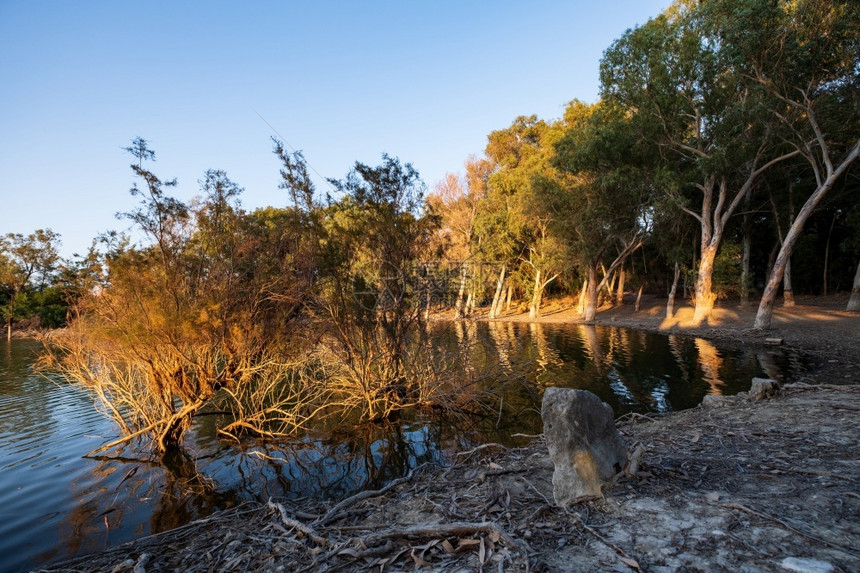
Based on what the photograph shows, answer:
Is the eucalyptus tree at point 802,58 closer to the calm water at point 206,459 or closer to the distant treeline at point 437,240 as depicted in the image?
the distant treeline at point 437,240

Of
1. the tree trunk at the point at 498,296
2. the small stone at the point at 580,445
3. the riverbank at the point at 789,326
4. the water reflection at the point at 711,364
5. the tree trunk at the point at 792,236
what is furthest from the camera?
the tree trunk at the point at 498,296

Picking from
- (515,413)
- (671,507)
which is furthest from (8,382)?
(671,507)

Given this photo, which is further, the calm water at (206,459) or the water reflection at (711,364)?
the water reflection at (711,364)

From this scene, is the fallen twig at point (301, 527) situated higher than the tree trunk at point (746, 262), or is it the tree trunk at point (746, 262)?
the tree trunk at point (746, 262)

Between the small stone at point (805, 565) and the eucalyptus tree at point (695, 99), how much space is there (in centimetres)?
2071

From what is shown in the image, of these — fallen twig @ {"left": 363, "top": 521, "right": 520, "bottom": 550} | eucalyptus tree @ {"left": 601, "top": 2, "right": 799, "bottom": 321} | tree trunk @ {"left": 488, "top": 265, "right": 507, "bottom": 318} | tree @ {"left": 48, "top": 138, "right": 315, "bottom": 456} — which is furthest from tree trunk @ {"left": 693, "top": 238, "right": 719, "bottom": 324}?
fallen twig @ {"left": 363, "top": 521, "right": 520, "bottom": 550}

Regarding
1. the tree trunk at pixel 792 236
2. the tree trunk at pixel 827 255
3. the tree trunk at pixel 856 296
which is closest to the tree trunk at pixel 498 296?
the tree trunk at pixel 792 236

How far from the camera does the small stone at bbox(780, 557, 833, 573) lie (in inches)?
109

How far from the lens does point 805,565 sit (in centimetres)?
284

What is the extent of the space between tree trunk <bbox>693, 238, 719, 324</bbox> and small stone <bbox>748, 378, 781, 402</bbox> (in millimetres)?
17487

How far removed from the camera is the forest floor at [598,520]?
3.22 meters

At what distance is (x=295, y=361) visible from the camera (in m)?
10.6

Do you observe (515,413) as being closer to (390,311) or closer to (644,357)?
(390,311)

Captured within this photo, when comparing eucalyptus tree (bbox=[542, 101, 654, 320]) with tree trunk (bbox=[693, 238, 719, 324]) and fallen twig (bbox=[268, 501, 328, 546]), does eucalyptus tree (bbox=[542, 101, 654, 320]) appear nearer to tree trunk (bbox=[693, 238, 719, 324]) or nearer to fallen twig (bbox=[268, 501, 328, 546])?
tree trunk (bbox=[693, 238, 719, 324])
